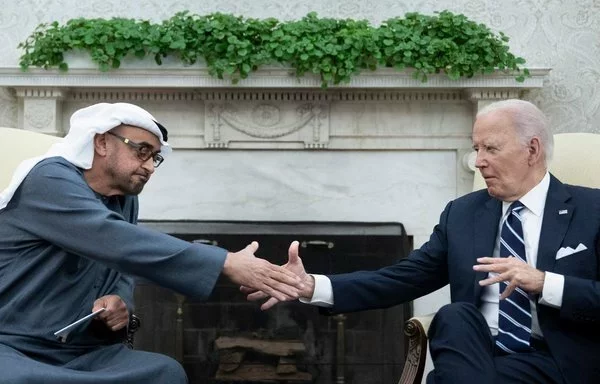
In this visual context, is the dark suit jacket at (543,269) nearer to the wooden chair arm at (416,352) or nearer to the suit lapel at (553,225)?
the suit lapel at (553,225)

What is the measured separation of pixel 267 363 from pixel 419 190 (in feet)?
3.55

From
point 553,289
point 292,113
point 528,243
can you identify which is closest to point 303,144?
point 292,113

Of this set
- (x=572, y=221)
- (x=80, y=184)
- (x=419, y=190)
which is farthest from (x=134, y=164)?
(x=419, y=190)

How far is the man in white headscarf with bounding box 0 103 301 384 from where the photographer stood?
7.96ft

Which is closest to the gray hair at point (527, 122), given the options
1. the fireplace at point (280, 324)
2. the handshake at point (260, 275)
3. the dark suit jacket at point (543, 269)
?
the dark suit jacket at point (543, 269)

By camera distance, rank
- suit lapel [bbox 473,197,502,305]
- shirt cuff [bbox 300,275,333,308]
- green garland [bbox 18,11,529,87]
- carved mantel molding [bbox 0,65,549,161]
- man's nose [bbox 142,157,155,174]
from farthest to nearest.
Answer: carved mantel molding [bbox 0,65,549,161], green garland [bbox 18,11,529,87], shirt cuff [bbox 300,275,333,308], suit lapel [bbox 473,197,502,305], man's nose [bbox 142,157,155,174]

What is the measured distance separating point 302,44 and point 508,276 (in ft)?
7.04

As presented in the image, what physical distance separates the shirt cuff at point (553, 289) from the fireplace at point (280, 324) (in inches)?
83.6

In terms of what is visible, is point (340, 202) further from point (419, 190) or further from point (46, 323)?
point (46, 323)

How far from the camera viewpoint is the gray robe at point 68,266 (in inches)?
95.3

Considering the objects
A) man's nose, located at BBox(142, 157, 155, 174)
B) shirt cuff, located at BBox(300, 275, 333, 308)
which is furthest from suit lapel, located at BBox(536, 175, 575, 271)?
man's nose, located at BBox(142, 157, 155, 174)

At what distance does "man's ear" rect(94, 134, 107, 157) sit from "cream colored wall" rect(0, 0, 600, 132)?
2.20 metres

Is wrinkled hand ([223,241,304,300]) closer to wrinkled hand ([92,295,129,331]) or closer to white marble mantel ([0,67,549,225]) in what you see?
wrinkled hand ([92,295,129,331])

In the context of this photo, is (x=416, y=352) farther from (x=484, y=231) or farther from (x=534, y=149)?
(x=534, y=149)
